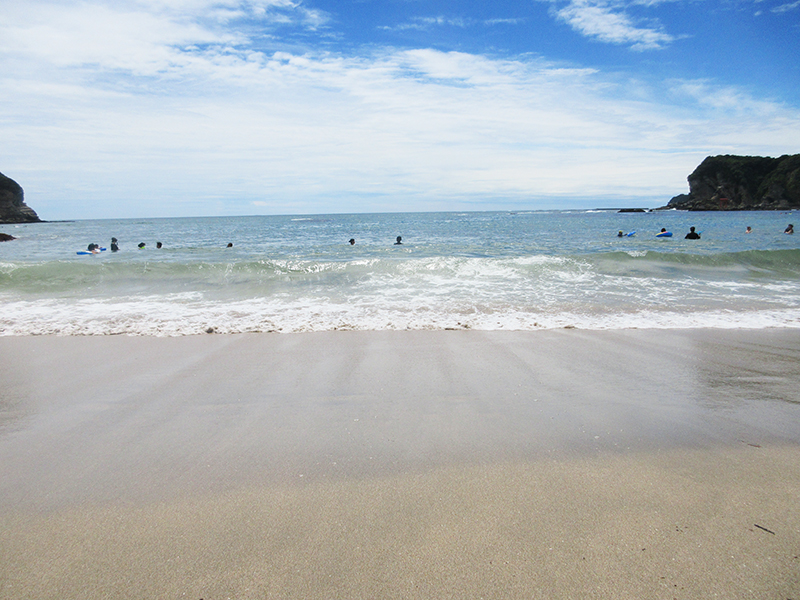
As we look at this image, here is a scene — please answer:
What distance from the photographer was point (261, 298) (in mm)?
9375

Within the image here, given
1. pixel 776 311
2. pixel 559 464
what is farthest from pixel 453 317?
pixel 776 311

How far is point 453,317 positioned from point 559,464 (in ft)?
15.1

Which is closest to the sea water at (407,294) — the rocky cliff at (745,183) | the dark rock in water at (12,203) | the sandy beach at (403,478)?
the sandy beach at (403,478)

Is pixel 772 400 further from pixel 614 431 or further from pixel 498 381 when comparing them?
pixel 498 381

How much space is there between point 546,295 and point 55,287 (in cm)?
1249

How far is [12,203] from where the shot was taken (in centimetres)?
8944

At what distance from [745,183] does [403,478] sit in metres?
119

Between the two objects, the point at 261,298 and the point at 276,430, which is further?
the point at 261,298

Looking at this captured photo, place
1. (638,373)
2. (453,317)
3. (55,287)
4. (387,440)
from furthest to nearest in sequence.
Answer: (55,287)
(453,317)
(638,373)
(387,440)

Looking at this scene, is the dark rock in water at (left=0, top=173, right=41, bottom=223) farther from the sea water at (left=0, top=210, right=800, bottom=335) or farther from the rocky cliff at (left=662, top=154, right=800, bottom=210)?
the rocky cliff at (left=662, top=154, right=800, bottom=210)

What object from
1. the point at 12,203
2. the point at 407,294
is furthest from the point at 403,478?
the point at 12,203

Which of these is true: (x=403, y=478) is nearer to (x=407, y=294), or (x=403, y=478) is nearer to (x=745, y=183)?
(x=407, y=294)

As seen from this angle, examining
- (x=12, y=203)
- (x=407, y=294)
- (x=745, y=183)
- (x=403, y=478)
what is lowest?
(x=403, y=478)

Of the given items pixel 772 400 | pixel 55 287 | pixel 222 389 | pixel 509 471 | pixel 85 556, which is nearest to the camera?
pixel 85 556
